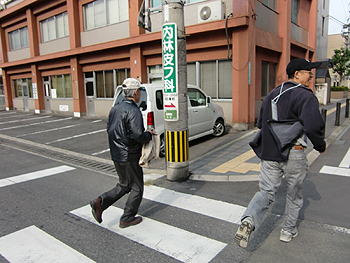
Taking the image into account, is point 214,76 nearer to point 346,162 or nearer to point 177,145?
point 346,162

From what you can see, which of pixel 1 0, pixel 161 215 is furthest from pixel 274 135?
pixel 1 0

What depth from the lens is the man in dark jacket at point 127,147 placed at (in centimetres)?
364

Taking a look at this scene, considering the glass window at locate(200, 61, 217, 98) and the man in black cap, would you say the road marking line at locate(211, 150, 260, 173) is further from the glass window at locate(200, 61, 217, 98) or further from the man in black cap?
the glass window at locate(200, 61, 217, 98)

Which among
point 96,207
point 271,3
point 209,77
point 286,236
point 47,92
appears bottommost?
point 286,236

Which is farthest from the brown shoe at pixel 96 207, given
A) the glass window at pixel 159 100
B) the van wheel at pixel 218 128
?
the van wheel at pixel 218 128

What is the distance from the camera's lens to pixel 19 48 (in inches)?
941

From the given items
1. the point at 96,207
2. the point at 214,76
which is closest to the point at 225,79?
the point at 214,76

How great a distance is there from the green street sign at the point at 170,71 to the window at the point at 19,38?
21548 mm

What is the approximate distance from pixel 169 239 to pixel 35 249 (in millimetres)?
1610

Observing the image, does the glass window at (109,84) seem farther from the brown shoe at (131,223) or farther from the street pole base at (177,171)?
the brown shoe at (131,223)

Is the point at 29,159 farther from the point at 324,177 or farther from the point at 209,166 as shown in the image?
the point at 324,177

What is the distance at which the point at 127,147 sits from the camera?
3.70 meters

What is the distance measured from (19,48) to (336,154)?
983 inches

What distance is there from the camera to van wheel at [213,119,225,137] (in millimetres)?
10142
